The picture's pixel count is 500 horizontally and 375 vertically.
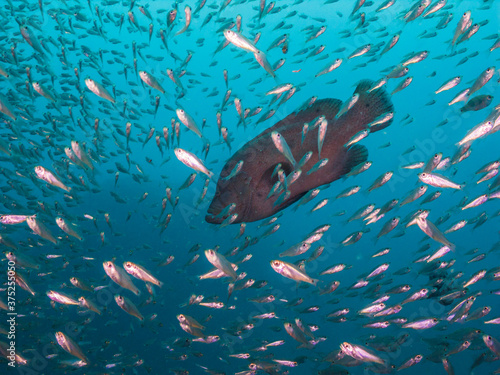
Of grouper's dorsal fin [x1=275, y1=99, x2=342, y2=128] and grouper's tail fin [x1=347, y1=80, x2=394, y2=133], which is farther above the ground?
grouper's dorsal fin [x1=275, y1=99, x2=342, y2=128]

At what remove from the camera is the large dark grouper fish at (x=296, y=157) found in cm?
353

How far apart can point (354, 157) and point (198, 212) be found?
58.9ft

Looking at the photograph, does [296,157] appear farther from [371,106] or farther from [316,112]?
[371,106]

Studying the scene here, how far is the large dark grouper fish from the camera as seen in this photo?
353cm

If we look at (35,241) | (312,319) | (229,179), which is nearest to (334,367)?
(229,179)

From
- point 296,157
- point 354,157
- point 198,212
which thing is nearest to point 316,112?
point 296,157

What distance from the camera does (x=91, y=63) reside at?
8984mm

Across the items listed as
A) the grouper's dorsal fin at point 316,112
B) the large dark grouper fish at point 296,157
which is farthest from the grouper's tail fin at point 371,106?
the grouper's dorsal fin at point 316,112

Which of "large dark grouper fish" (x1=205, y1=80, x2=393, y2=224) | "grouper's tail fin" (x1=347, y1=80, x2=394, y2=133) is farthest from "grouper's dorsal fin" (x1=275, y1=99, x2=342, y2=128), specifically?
"grouper's tail fin" (x1=347, y1=80, x2=394, y2=133)

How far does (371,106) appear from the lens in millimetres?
3656

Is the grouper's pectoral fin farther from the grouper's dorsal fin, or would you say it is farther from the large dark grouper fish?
the grouper's dorsal fin

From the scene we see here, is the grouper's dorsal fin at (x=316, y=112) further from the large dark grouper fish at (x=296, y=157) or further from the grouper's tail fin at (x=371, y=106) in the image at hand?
the grouper's tail fin at (x=371, y=106)

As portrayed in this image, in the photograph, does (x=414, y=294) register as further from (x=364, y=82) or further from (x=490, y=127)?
(x=364, y=82)

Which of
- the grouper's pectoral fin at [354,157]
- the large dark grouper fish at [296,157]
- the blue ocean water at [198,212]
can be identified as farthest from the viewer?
the blue ocean water at [198,212]
